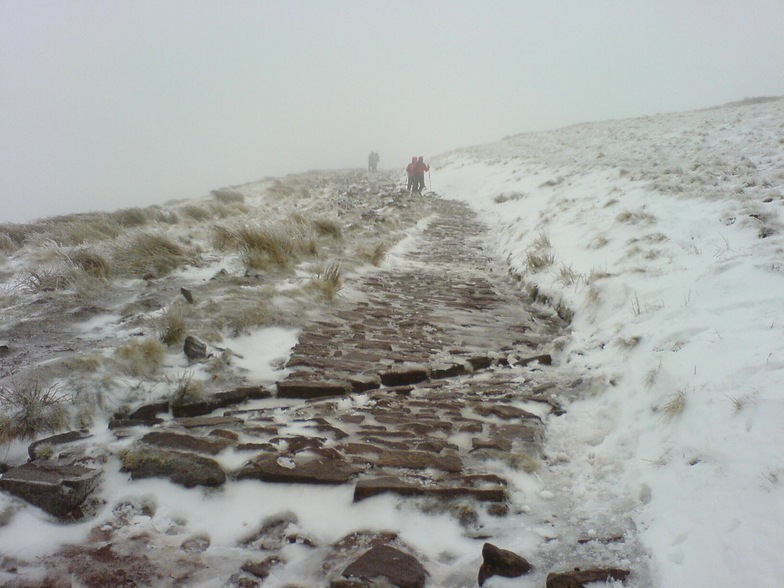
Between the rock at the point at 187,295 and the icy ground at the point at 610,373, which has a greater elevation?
the rock at the point at 187,295

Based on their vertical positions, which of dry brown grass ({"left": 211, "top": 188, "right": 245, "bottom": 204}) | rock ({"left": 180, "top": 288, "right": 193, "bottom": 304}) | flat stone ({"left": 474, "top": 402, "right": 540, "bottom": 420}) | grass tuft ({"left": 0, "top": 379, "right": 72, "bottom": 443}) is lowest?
flat stone ({"left": 474, "top": 402, "right": 540, "bottom": 420})

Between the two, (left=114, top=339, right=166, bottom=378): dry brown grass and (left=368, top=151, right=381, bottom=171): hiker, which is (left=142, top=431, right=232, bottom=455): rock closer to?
(left=114, top=339, right=166, bottom=378): dry brown grass

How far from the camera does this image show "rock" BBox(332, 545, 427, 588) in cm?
180

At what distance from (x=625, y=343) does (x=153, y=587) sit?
333 centimetres

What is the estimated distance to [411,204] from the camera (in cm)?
1367

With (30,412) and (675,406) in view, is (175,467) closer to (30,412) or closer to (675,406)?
(30,412)

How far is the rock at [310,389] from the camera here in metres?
3.27

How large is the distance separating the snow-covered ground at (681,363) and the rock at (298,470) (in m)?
1.14

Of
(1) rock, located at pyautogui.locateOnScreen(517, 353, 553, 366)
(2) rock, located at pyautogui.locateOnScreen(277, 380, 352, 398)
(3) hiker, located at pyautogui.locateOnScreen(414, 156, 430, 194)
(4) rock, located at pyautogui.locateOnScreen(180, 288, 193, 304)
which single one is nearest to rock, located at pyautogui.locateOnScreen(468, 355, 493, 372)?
(1) rock, located at pyautogui.locateOnScreen(517, 353, 553, 366)

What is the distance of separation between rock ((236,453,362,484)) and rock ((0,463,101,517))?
69 centimetres

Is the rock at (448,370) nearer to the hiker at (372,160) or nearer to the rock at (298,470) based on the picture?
the rock at (298,470)

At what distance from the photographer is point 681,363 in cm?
291

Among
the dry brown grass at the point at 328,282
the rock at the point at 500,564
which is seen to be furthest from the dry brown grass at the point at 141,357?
the rock at the point at 500,564

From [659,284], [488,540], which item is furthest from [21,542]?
[659,284]
